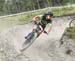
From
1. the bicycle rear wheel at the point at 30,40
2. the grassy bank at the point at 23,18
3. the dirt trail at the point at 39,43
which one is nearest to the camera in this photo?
the dirt trail at the point at 39,43

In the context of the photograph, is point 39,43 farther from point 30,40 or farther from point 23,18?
point 23,18

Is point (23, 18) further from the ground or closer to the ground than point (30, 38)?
closer to the ground

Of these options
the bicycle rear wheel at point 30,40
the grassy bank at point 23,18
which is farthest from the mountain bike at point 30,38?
the grassy bank at point 23,18

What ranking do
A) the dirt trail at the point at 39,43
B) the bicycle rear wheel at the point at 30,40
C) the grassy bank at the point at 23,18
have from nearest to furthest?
the dirt trail at the point at 39,43 < the bicycle rear wheel at the point at 30,40 < the grassy bank at the point at 23,18

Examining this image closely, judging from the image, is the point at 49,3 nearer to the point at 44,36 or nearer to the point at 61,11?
the point at 61,11

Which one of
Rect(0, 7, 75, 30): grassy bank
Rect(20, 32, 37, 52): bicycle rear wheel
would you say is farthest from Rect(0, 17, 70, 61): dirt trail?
Rect(0, 7, 75, 30): grassy bank

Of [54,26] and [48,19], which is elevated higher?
[48,19]

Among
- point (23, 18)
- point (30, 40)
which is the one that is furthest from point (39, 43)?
point (23, 18)

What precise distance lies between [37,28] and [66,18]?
16.7 feet

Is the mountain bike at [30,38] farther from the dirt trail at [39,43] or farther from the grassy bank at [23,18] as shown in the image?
the grassy bank at [23,18]

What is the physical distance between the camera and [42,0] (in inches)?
1082

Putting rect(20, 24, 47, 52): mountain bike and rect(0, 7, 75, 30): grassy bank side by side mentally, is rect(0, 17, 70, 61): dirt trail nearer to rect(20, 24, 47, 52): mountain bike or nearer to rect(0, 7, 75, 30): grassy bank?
rect(20, 24, 47, 52): mountain bike

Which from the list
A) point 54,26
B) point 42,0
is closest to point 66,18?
point 54,26

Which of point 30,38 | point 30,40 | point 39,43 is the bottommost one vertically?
point 39,43
